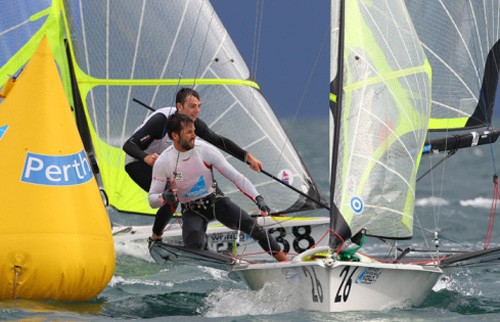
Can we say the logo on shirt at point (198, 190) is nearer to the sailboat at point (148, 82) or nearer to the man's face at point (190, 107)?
the man's face at point (190, 107)

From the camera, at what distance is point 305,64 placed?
1474 inches

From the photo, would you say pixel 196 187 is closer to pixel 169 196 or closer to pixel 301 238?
pixel 169 196

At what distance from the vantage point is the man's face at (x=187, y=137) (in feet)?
26.7

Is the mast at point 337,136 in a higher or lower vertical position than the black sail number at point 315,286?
higher

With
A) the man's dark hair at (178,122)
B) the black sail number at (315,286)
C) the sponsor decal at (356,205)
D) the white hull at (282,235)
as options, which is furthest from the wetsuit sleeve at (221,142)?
the white hull at (282,235)

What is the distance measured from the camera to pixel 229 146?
28.0ft

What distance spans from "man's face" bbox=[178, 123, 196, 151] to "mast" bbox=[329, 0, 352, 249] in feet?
2.68

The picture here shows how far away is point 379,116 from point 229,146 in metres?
0.92

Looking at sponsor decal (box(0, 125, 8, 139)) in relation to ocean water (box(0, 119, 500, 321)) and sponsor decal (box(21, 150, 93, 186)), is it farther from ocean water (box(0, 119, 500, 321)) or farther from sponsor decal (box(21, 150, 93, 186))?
ocean water (box(0, 119, 500, 321))

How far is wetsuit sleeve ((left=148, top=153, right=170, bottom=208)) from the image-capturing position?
8.30 m

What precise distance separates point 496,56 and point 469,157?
17.6m

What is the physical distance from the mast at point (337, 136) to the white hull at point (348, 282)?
13 centimetres

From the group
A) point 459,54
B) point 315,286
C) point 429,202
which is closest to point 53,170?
point 315,286

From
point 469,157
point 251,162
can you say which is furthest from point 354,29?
point 469,157
